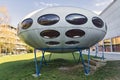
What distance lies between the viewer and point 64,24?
891 centimetres

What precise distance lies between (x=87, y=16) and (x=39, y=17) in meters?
2.26

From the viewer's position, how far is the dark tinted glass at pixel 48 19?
9.05 metres

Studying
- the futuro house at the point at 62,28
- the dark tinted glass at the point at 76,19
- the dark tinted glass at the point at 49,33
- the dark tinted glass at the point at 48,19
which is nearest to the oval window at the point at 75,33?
the futuro house at the point at 62,28

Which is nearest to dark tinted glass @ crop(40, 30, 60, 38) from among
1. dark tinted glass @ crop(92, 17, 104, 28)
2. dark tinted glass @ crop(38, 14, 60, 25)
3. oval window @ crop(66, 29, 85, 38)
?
dark tinted glass @ crop(38, 14, 60, 25)

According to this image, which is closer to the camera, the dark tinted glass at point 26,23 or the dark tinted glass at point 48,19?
the dark tinted glass at point 48,19

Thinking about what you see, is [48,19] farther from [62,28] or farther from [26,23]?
[26,23]

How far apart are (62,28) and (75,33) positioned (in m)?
0.71

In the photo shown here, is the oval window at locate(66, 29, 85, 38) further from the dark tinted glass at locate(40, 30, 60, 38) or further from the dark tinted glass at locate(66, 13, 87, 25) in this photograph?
the dark tinted glass at locate(40, 30, 60, 38)

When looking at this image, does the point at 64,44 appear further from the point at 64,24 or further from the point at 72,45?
the point at 64,24

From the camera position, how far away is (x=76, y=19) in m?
9.09

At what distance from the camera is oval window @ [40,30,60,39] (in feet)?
29.7

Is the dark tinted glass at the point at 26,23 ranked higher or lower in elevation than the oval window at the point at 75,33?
higher

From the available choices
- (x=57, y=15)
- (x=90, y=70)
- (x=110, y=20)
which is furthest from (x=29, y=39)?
(x=110, y=20)

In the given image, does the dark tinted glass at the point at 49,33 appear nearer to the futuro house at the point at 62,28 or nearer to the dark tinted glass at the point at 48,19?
the futuro house at the point at 62,28
